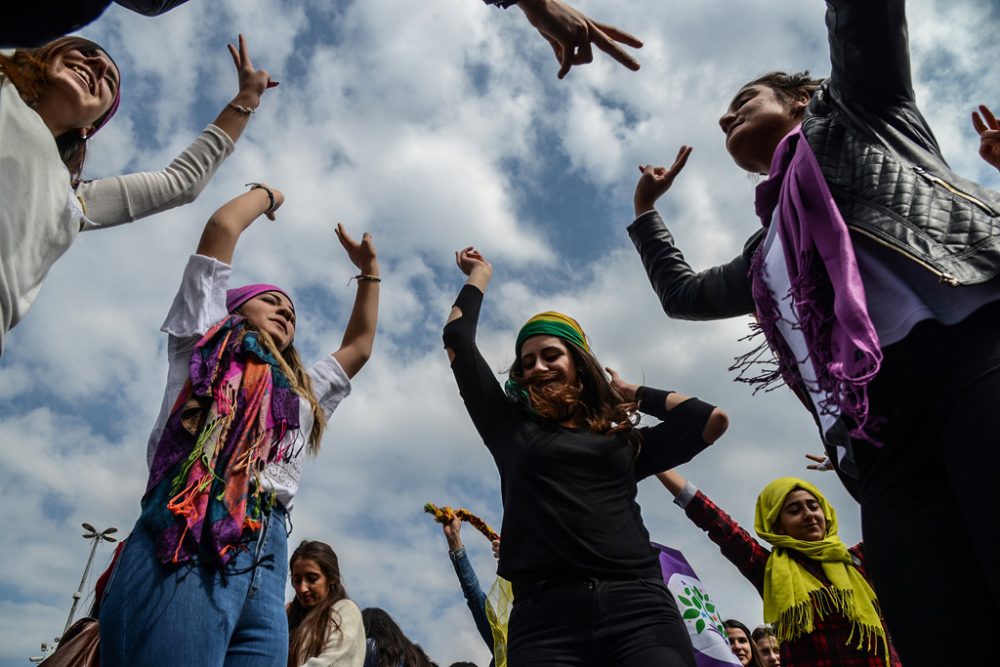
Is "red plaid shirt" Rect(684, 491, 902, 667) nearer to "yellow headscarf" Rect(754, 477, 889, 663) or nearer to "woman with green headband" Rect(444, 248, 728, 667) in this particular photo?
"yellow headscarf" Rect(754, 477, 889, 663)

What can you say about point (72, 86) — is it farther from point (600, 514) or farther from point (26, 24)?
point (600, 514)

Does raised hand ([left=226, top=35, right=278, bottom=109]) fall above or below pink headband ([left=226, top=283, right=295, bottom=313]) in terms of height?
above

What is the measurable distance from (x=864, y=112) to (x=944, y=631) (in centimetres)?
112

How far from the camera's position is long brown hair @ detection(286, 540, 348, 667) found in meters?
4.62

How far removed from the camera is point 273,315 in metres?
2.93

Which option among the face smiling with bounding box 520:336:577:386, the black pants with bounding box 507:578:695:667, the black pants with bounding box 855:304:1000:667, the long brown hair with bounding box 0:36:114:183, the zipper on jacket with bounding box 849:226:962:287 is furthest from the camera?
the face smiling with bounding box 520:336:577:386

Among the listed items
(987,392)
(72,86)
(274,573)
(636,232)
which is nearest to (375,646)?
(274,573)

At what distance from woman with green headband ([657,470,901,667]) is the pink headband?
85.1 inches

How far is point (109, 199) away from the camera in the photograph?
82.4 inches

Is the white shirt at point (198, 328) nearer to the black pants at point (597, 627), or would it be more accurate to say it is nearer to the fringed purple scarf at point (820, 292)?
the black pants at point (597, 627)

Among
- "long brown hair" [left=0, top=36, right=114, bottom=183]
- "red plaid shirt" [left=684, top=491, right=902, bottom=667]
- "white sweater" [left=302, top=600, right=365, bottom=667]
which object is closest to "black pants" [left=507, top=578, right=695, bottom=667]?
"long brown hair" [left=0, top=36, right=114, bottom=183]

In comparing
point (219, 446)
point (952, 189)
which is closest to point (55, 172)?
point (219, 446)

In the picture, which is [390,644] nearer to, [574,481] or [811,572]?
[811,572]

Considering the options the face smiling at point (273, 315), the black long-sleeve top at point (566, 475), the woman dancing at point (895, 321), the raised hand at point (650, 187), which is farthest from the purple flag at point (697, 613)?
the woman dancing at point (895, 321)
